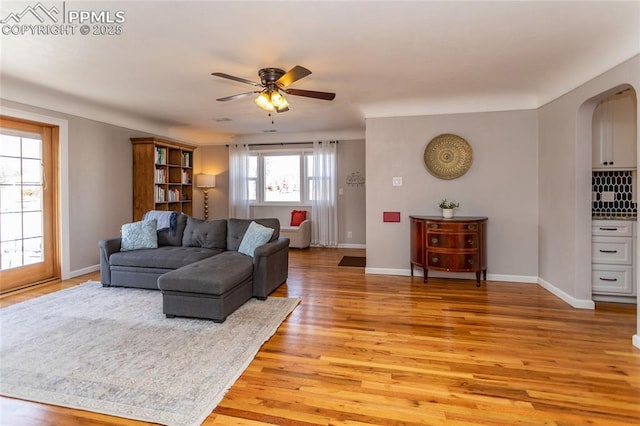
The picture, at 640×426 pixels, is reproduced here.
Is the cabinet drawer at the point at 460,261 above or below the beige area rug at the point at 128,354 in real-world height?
above

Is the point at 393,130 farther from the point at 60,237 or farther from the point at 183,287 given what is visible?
the point at 60,237

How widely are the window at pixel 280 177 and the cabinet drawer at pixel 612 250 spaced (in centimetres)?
519

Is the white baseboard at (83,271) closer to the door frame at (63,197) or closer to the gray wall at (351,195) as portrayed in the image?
the door frame at (63,197)

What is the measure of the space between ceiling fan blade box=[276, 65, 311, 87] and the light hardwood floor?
2.23 metres

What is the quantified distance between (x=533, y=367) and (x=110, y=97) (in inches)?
216

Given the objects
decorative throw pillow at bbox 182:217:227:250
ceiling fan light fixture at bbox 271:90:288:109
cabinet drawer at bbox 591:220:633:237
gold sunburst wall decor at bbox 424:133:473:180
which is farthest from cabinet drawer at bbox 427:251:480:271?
decorative throw pillow at bbox 182:217:227:250

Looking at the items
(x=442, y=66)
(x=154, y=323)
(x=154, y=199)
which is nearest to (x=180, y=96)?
(x=154, y=199)

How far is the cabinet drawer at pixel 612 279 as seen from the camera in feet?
11.7

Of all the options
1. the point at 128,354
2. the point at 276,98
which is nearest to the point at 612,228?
the point at 276,98

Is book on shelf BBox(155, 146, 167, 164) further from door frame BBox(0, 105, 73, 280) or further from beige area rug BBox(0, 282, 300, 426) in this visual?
beige area rug BBox(0, 282, 300, 426)

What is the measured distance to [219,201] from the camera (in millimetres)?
8062

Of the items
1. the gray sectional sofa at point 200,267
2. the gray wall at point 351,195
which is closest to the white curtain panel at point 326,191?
the gray wall at point 351,195

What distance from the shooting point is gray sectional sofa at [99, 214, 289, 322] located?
10.1 feet

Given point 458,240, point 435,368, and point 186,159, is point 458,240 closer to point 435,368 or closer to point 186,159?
point 435,368
